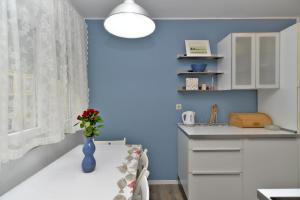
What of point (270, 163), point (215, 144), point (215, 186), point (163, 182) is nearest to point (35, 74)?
point (215, 144)

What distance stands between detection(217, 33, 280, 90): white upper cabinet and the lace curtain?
6.46ft

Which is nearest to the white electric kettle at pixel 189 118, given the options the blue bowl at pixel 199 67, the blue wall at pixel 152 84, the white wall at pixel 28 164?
the blue wall at pixel 152 84

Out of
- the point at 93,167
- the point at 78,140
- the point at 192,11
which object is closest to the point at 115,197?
the point at 93,167

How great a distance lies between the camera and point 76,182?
1.35m

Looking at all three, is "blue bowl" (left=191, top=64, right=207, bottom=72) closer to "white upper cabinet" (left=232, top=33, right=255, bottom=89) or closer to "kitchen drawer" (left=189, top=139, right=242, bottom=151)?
"white upper cabinet" (left=232, top=33, right=255, bottom=89)

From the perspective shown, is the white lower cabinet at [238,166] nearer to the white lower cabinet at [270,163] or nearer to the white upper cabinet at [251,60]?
the white lower cabinet at [270,163]

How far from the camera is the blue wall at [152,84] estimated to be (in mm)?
3057

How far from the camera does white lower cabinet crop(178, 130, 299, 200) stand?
2.29 meters

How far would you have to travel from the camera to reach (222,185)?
231cm

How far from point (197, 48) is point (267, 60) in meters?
0.92

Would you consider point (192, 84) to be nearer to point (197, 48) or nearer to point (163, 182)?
point (197, 48)

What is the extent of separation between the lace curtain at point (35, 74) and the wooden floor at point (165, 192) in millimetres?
1425

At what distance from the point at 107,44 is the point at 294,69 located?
7.97ft

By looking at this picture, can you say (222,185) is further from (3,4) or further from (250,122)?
(3,4)
